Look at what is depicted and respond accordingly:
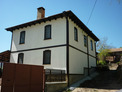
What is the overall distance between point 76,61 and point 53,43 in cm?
307

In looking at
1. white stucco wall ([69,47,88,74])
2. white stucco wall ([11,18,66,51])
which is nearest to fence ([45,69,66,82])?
white stucco wall ([69,47,88,74])

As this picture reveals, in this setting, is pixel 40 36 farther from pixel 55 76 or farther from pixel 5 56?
pixel 5 56

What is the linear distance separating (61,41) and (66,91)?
4.53m

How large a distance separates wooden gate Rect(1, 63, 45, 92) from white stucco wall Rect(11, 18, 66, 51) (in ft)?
13.1

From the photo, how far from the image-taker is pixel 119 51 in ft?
103

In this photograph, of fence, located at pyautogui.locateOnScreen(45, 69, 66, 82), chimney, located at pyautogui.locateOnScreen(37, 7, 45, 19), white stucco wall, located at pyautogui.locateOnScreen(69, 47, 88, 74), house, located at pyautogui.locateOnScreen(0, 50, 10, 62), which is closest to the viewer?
fence, located at pyautogui.locateOnScreen(45, 69, 66, 82)

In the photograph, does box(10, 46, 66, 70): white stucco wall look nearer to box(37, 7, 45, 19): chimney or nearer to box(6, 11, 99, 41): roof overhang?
box(6, 11, 99, 41): roof overhang

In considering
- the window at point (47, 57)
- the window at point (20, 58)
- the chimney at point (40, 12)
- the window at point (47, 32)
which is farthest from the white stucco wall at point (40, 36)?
the chimney at point (40, 12)

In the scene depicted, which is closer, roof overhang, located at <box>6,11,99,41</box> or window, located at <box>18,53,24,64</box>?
roof overhang, located at <box>6,11,99,41</box>

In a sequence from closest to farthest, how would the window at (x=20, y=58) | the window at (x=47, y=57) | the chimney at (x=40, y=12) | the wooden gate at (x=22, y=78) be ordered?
the wooden gate at (x=22, y=78)
the window at (x=47, y=57)
the window at (x=20, y=58)
the chimney at (x=40, y=12)

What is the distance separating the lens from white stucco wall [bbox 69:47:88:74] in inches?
440

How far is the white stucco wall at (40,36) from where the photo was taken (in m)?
11.5

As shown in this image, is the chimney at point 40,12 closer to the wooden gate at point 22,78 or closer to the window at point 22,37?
the window at point 22,37

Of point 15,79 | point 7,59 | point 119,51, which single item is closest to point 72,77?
point 15,79
